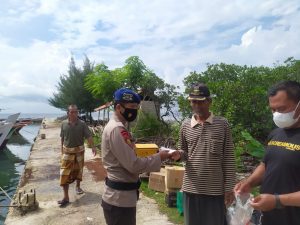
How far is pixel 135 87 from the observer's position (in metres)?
21.5

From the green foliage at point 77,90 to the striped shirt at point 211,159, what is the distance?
101 feet

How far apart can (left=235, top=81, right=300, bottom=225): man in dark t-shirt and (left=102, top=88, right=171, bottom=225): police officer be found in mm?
1081

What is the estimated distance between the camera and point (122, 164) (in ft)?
10.5

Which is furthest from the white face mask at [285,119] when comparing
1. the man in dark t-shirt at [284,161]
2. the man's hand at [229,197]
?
the man's hand at [229,197]

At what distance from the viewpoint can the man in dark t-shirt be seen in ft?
7.91

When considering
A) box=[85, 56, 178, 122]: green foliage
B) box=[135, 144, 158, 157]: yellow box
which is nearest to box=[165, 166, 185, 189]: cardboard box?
box=[135, 144, 158, 157]: yellow box

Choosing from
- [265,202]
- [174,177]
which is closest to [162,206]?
[174,177]

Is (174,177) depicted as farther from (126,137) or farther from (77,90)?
(77,90)

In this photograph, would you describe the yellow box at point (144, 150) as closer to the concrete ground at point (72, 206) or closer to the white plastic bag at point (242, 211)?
the concrete ground at point (72, 206)

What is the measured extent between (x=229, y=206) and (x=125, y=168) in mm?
1090

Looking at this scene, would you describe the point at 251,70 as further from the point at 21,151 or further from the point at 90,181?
the point at 21,151

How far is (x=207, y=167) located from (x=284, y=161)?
3.70ft

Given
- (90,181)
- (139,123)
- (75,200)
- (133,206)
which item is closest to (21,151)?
(139,123)

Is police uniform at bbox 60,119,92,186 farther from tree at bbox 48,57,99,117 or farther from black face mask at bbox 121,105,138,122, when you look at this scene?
tree at bbox 48,57,99,117
